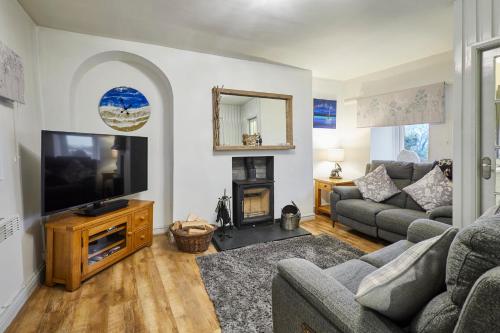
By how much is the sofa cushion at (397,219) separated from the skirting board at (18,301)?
340 centimetres

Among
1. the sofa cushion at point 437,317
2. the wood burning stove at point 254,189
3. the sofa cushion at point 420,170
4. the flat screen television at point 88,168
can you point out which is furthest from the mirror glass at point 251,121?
the sofa cushion at point 437,317

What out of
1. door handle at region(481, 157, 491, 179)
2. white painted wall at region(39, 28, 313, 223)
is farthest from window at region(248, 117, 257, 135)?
door handle at region(481, 157, 491, 179)

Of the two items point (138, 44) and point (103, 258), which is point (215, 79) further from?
point (103, 258)

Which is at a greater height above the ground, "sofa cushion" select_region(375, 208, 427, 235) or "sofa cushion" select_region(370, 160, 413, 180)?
"sofa cushion" select_region(370, 160, 413, 180)

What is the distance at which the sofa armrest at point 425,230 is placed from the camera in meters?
1.73

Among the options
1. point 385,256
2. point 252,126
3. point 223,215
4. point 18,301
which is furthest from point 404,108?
point 18,301

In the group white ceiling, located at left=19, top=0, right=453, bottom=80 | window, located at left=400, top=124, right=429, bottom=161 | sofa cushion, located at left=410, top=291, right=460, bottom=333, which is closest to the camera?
sofa cushion, located at left=410, top=291, right=460, bottom=333

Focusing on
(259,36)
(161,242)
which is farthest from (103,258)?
(259,36)

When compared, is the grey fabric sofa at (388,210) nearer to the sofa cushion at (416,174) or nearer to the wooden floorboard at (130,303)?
the sofa cushion at (416,174)

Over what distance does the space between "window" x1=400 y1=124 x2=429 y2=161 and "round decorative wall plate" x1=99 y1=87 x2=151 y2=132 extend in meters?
3.90

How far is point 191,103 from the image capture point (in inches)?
133

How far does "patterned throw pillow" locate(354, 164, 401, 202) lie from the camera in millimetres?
3441

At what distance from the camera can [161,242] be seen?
10.5ft

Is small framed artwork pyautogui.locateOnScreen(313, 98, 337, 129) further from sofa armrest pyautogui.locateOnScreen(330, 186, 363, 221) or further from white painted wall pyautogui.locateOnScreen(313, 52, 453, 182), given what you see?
sofa armrest pyautogui.locateOnScreen(330, 186, 363, 221)
